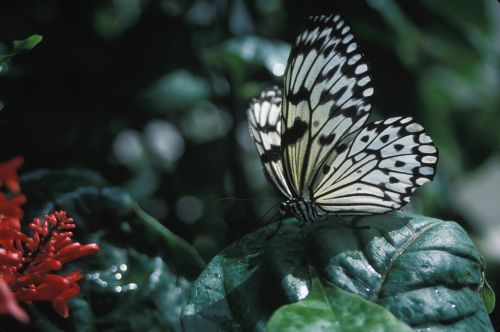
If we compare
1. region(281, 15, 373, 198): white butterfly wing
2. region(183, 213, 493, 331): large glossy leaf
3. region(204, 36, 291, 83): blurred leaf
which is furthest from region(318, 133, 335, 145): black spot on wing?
region(204, 36, 291, 83): blurred leaf

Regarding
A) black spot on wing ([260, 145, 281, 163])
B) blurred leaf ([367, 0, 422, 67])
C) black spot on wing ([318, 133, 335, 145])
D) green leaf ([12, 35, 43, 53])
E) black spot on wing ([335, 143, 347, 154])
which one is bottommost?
black spot on wing ([260, 145, 281, 163])

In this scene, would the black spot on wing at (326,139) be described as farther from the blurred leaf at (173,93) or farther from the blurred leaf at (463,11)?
the blurred leaf at (463,11)

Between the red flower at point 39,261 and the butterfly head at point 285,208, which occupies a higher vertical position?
the red flower at point 39,261

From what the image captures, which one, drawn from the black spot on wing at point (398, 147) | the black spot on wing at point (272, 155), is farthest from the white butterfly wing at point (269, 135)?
the black spot on wing at point (398, 147)

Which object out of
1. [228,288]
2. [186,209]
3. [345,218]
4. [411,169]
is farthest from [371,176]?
[186,209]

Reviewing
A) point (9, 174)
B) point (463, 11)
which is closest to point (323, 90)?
point (9, 174)

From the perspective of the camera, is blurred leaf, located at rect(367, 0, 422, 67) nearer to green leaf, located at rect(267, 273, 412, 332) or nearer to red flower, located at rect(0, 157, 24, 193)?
green leaf, located at rect(267, 273, 412, 332)
